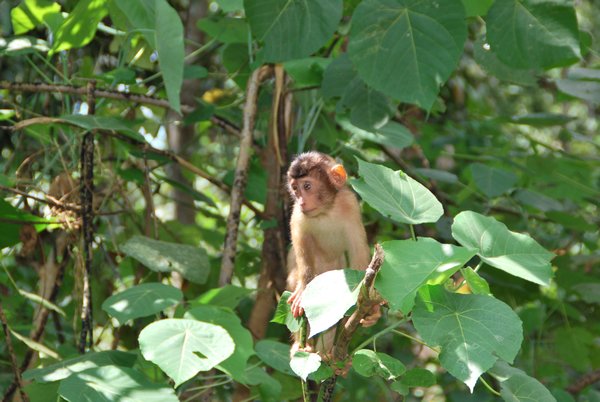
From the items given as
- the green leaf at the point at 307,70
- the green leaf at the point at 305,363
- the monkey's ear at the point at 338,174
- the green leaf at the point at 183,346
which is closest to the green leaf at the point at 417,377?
the green leaf at the point at 305,363

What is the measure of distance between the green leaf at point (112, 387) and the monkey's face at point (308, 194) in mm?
1207

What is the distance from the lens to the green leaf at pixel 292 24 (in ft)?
11.2

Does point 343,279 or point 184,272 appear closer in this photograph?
point 343,279

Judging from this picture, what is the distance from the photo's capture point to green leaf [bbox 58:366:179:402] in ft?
8.79

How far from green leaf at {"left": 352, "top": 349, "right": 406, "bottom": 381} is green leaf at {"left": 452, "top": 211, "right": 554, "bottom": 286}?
1.28 feet

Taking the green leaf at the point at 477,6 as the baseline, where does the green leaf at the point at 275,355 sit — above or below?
below

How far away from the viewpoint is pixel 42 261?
4332 millimetres

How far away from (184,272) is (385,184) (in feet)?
5.32

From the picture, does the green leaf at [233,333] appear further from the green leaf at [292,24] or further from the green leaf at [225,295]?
the green leaf at [292,24]

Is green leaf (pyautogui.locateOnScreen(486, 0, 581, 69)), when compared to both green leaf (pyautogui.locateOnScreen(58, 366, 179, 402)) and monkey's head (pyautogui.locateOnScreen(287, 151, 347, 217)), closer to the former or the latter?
monkey's head (pyautogui.locateOnScreen(287, 151, 347, 217))

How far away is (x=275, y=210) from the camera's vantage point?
4.46 m

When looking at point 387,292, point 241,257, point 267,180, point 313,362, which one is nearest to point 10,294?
point 241,257

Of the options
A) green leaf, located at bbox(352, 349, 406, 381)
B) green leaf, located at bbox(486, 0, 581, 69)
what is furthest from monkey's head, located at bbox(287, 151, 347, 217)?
green leaf, located at bbox(352, 349, 406, 381)

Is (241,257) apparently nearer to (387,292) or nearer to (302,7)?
(302,7)
